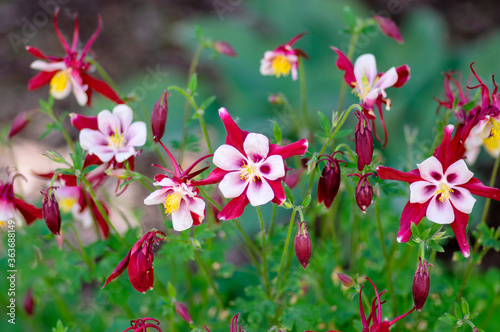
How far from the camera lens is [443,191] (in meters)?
0.96

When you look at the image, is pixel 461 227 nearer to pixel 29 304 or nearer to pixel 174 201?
pixel 174 201

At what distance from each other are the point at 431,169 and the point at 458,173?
0.05 meters

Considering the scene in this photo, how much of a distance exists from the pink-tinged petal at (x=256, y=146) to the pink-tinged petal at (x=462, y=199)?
13.8 inches

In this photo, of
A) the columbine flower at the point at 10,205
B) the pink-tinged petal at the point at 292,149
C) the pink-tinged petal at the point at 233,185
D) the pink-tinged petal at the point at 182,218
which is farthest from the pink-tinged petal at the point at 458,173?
the columbine flower at the point at 10,205

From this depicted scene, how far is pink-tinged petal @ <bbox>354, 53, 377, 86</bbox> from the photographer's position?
1.10 meters

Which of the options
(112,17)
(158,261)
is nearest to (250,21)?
(112,17)

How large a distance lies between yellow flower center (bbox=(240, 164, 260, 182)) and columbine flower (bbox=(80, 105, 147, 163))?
0.24 meters

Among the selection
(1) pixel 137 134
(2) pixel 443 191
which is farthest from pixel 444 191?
(1) pixel 137 134

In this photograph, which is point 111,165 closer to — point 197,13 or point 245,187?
point 245,187

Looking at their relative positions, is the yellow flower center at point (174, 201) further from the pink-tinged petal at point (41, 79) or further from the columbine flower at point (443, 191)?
the pink-tinged petal at point (41, 79)

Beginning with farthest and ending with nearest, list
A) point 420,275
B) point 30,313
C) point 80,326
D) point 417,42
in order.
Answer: point 417,42
point 80,326
point 30,313
point 420,275

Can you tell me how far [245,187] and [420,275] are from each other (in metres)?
0.34

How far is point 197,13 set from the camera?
4.01m

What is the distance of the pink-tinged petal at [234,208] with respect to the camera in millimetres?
954
